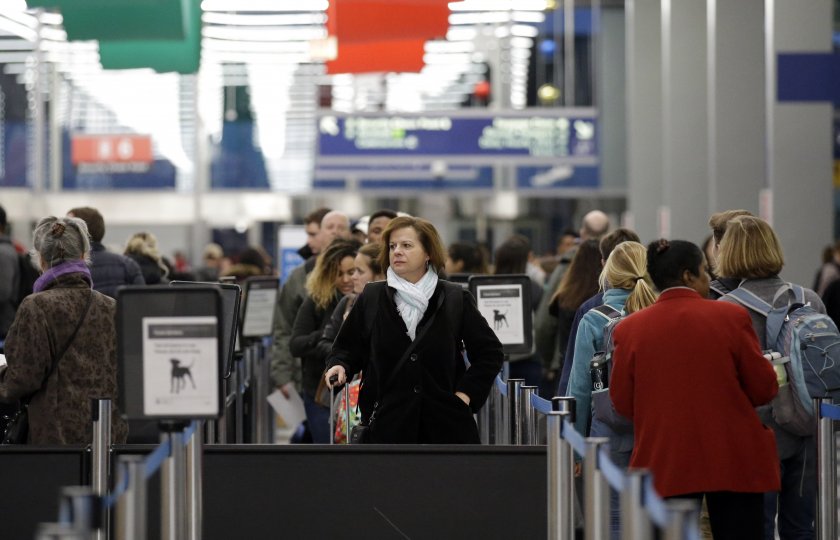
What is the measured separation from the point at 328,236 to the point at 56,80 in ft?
56.4

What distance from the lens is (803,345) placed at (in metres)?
5.80

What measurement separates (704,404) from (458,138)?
15.9m

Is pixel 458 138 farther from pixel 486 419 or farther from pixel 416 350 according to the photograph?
pixel 416 350

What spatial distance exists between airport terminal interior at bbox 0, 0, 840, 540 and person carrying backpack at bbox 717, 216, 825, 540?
0.03m

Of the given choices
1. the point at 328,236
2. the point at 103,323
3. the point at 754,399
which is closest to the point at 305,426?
the point at 328,236

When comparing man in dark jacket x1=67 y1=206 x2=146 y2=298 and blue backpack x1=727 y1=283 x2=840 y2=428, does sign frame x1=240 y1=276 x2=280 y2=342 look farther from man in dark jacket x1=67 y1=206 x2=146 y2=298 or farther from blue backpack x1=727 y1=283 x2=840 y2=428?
blue backpack x1=727 y1=283 x2=840 y2=428

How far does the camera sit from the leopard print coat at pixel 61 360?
5707 mm

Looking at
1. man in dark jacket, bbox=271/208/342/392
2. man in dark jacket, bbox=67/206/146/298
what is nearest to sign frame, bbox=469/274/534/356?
man in dark jacket, bbox=271/208/342/392

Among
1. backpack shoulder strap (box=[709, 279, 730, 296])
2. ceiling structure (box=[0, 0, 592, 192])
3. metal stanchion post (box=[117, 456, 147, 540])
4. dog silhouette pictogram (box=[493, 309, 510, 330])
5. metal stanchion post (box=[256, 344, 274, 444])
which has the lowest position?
metal stanchion post (box=[256, 344, 274, 444])

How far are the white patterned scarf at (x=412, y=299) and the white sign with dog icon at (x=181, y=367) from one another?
4.98 ft

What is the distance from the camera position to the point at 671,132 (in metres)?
18.3

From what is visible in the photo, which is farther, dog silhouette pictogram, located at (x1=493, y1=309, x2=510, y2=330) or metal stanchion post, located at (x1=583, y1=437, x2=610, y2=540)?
dog silhouette pictogram, located at (x1=493, y1=309, x2=510, y2=330)

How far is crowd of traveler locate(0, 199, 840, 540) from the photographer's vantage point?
477cm

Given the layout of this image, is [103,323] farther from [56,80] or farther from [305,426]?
[56,80]
